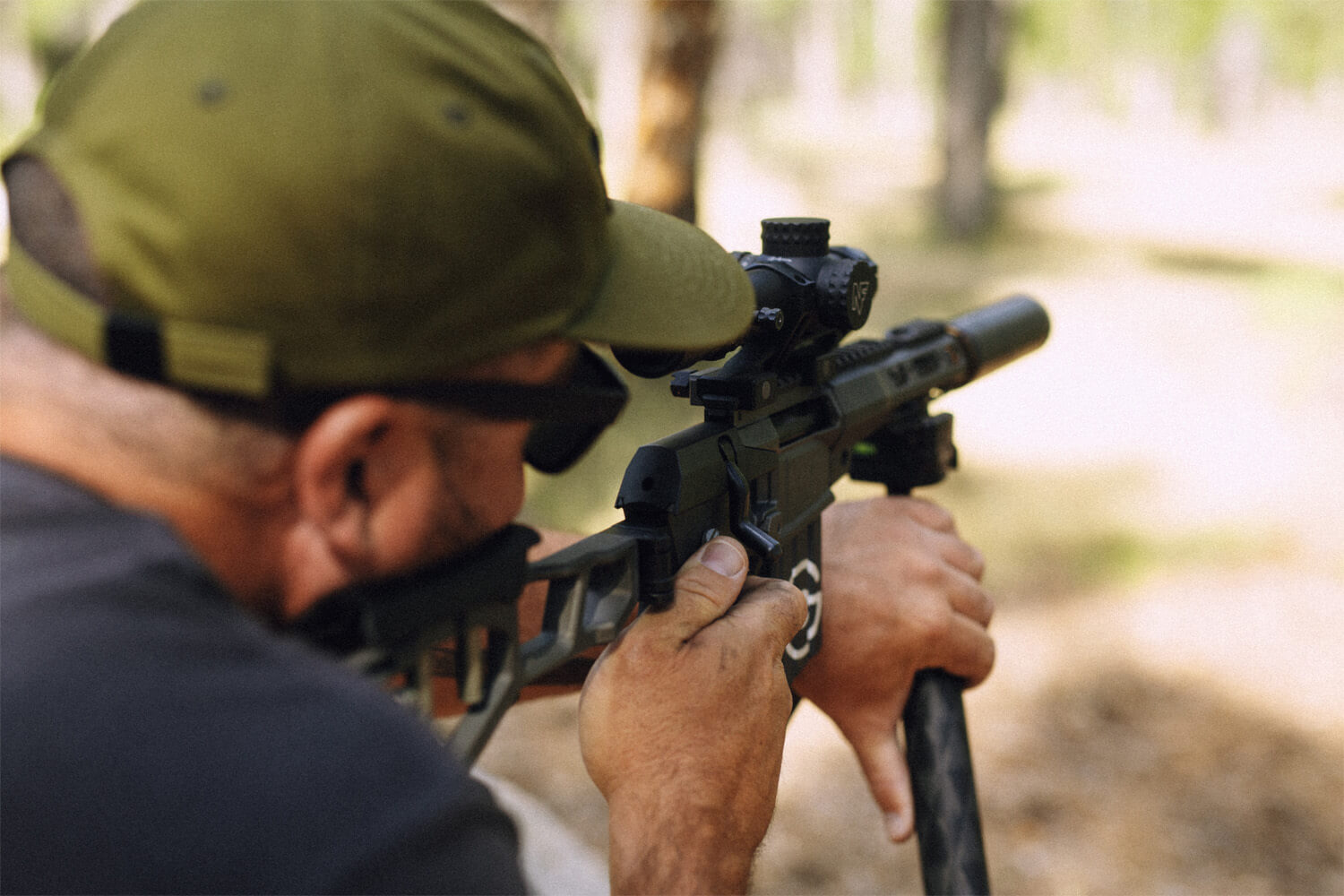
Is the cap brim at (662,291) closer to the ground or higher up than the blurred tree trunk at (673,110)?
higher up

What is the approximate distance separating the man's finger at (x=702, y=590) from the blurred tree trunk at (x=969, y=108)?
12400 mm

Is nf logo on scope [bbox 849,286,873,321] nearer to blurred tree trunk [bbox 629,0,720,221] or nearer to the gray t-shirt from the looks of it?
the gray t-shirt

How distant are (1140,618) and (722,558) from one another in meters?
4.43

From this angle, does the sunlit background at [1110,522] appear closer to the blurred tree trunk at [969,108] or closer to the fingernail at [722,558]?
the blurred tree trunk at [969,108]

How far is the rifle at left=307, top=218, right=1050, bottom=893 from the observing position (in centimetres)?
138

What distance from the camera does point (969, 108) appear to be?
1327 cm

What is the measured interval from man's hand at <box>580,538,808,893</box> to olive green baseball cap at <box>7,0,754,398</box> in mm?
599

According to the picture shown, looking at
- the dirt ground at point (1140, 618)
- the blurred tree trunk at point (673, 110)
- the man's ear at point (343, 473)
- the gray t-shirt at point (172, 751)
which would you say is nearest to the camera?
the gray t-shirt at point (172, 751)

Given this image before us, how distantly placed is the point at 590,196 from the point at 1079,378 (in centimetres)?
843

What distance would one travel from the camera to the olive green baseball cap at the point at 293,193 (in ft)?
3.50

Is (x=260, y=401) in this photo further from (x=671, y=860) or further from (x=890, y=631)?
(x=890, y=631)

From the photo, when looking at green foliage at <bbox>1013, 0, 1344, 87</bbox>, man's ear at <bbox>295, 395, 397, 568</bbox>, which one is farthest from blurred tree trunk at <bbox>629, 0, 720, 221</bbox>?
green foliage at <bbox>1013, 0, 1344, 87</bbox>

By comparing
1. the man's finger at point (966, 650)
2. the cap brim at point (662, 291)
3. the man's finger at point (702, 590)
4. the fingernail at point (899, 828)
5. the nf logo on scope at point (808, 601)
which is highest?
the cap brim at point (662, 291)

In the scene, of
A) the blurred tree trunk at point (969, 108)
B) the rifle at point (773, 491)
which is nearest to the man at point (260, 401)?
the rifle at point (773, 491)
